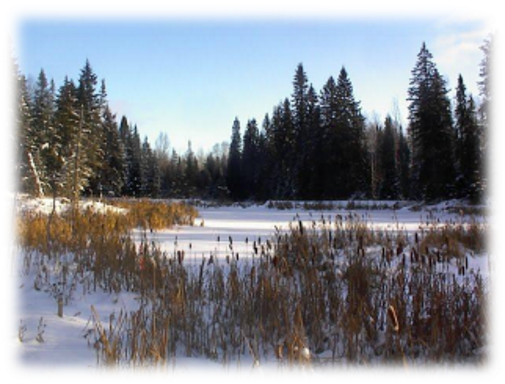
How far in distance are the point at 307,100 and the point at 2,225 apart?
126 ft

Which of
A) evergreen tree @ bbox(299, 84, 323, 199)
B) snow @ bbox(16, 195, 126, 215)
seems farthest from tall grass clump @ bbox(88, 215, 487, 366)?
evergreen tree @ bbox(299, 84, 323, 199)

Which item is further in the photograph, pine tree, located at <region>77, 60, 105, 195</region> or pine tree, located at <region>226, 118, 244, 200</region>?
pine tree, located at <region>226, 118, 244, 200</region>

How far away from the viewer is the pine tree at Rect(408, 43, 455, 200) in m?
26.2

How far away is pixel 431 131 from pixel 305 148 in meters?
14.1

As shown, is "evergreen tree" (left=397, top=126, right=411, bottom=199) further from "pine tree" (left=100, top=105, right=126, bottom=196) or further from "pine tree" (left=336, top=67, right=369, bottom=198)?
"pine tree" (left=100, top=105, right=126, bottom=196)

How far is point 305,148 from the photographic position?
3831 cm

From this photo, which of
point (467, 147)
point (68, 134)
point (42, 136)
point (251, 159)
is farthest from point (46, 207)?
point (251, 159)

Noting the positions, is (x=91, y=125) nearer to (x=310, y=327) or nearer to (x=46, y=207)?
(x=46, y=207)

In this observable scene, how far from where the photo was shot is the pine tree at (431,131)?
26172 mm

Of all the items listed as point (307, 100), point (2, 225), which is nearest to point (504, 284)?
point (2, 225)

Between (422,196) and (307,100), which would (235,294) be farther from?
(307,100)

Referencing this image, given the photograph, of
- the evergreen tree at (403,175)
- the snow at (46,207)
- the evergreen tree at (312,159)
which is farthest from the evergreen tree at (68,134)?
the evergreen tree at (403,175)

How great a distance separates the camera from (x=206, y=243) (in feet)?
21.8

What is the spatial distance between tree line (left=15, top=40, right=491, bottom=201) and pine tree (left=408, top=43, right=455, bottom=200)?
8 centimetres
